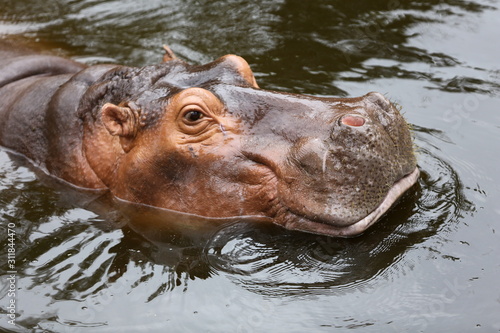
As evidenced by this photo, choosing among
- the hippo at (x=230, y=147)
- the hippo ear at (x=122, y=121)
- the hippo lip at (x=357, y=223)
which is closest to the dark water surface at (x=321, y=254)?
the hippo lip at (x=357, y=223)

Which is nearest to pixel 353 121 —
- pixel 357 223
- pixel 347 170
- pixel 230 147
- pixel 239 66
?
pixel 347 170

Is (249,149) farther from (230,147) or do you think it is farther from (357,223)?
(357,223)

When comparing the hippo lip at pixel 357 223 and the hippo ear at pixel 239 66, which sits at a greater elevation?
the hippo ear at pixel 239 66

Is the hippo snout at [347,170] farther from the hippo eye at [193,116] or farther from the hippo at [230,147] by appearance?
the hippo eye at [193,116]

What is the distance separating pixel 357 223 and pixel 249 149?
93cm

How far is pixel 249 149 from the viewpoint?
17.0 ft

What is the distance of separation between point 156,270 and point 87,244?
67cm

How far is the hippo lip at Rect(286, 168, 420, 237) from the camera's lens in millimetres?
5020

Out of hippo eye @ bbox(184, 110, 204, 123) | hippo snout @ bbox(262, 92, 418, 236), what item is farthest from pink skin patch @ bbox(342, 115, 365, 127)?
hippo eye @ bbox(184, 110, 204, 123)

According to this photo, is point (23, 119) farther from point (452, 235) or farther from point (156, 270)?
point (452, 235)

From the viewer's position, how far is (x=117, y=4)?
10.1 m

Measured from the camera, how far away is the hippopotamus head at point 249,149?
4.96 meters

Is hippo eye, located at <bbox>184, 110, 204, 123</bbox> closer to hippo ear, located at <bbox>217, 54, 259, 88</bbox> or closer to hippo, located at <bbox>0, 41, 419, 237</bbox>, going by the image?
hippo, located at <bbox>0, 41, 419, 237</bbox>

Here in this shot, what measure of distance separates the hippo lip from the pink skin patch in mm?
563
